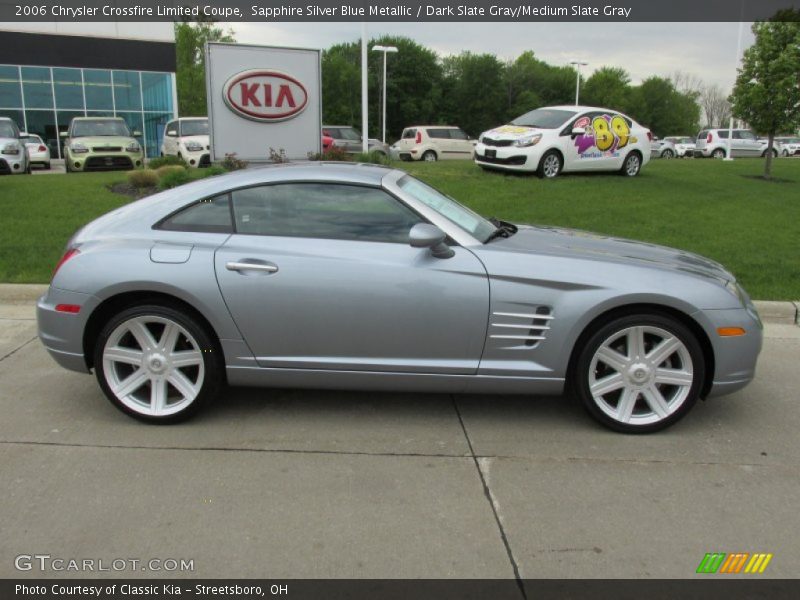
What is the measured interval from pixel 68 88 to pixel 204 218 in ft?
114

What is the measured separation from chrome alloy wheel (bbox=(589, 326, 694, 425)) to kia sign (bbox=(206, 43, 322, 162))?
33.4ft

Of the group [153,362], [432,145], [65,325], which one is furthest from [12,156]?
[432,145]

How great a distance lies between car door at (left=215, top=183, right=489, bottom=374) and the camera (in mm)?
3842

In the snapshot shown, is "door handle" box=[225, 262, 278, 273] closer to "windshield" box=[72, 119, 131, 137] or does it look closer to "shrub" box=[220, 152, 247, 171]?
"shrub" box=[220, 152, 247, 171]

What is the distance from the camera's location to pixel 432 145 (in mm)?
29484

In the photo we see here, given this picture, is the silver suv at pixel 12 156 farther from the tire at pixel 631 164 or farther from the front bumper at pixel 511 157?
the tire at pixel 631 164

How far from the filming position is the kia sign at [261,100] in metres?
12.4

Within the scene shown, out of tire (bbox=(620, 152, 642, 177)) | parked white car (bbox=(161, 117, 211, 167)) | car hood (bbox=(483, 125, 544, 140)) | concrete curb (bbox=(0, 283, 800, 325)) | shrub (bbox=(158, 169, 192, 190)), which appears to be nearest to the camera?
concrete curb (bbox=(0, 283, 800, 325))

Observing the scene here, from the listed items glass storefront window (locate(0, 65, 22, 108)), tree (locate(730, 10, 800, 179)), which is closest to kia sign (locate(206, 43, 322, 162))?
tree (locate(730, 10, 800, 179))

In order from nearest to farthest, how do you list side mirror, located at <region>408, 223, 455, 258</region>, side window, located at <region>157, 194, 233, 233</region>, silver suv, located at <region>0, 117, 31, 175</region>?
side mirror, located at <region>408, 223, 455, 258</region>, side window, located at <region>157, 194, 233, 233</region>, silver suv, located at <region>0, 117, 31, 175</region>

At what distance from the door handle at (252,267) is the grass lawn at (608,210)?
3.88 metres

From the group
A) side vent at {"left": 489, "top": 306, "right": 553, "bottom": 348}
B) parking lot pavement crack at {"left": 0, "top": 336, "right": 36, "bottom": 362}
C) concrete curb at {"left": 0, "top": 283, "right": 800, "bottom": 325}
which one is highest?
side vent at {"left": 489, "top": 306, "right": 553, "bottom": 348}

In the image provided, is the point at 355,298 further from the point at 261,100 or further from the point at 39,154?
the point at 39,154
